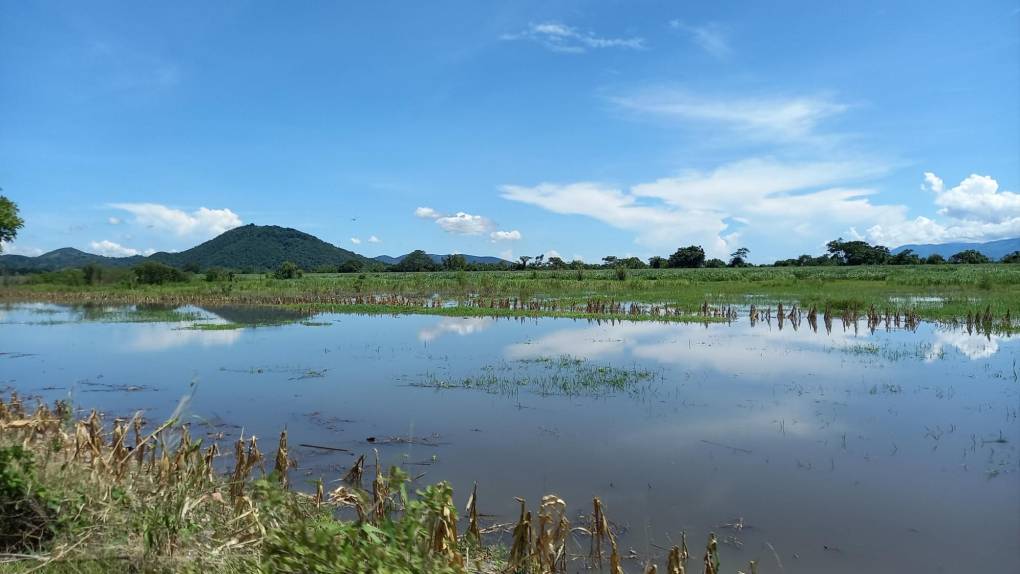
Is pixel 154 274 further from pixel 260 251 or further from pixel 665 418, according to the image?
pixel 260 251

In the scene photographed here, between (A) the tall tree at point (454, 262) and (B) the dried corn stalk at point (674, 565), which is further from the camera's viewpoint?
(A) the tall tree at point (454, 262)

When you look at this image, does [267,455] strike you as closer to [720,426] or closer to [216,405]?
[216,405]

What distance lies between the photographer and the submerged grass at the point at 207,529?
2889 millimetres

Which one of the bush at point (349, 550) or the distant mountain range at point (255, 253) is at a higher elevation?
the distant mountain range at point (255, 253)

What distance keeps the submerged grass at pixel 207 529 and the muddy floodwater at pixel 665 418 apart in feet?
2.37

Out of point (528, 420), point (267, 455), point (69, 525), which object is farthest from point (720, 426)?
point (69, 525)

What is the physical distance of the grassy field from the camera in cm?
2552

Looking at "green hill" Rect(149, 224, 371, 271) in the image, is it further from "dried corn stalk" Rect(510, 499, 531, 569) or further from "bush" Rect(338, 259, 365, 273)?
"dried corn stalk" Rect(510, 499, 531, 569)

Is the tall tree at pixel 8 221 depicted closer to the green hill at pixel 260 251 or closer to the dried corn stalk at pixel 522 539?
the dried corn stalk at pixel 522 539

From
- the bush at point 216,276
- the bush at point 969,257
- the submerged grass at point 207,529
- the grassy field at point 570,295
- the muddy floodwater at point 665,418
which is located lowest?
the muddy floodwater at point 665,418

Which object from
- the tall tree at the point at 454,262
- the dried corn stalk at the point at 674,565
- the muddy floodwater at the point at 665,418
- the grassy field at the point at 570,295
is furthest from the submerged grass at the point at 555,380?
the tall tree at the point at 454,262

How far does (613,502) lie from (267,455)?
4.47m

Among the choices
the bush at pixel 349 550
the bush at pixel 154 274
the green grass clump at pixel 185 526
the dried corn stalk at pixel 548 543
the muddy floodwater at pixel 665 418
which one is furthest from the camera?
the bush at pixel 154 274

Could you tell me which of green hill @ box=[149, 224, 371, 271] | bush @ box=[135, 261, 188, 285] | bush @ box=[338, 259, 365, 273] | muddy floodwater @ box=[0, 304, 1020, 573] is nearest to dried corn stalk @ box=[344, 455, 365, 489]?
muddy floodwater @ box=[0, 304, 1020, 573]
